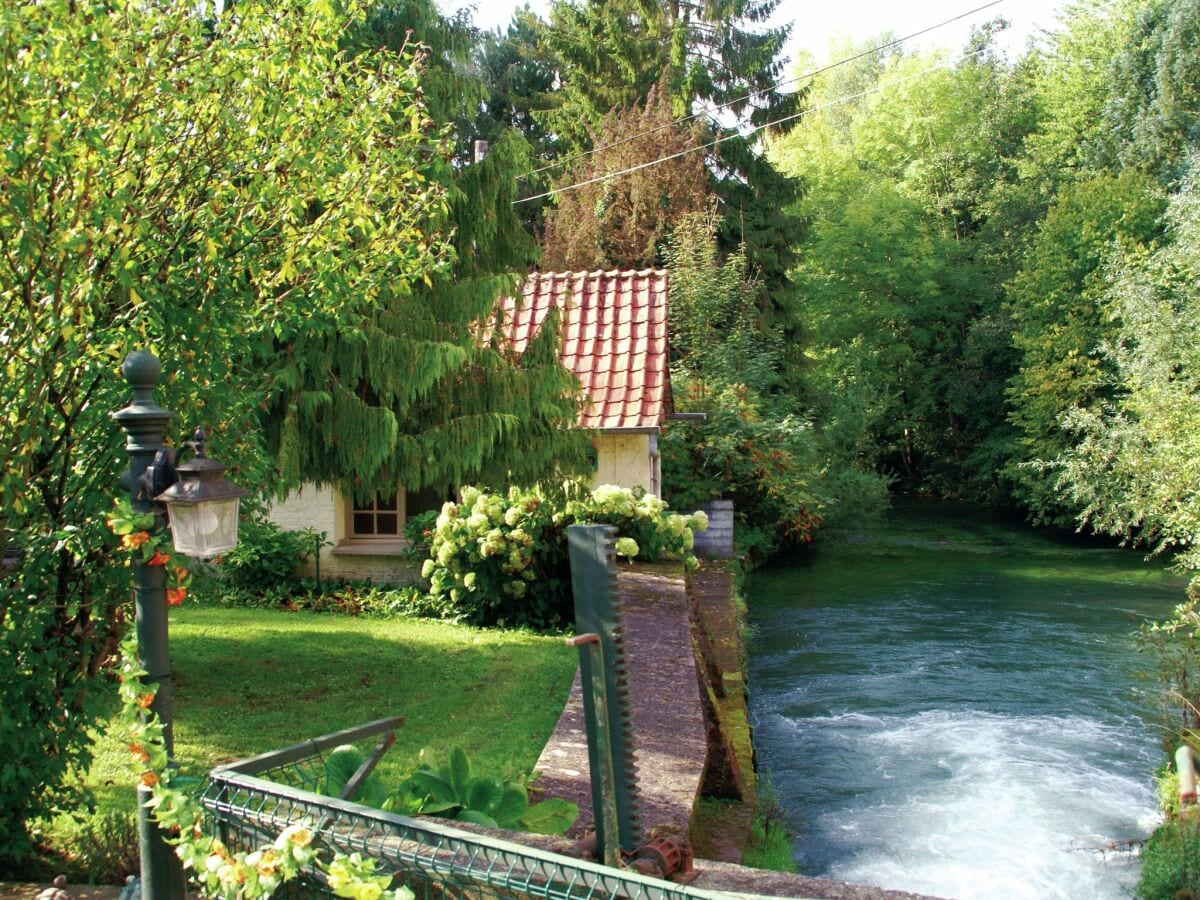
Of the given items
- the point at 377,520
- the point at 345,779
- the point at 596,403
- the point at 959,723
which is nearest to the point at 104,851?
the point at 345,779

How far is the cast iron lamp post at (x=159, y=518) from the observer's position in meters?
3.84

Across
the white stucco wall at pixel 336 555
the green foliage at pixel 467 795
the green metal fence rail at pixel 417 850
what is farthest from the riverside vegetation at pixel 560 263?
the green metal fence rail at pixel 417 850

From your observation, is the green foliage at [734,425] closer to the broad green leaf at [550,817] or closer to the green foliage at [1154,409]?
the green foliage at [1154,409]

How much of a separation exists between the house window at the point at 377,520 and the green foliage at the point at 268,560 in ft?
3.11

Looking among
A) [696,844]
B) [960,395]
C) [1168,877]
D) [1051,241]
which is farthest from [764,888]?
[960,395]

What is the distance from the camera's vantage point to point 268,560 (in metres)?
12.8

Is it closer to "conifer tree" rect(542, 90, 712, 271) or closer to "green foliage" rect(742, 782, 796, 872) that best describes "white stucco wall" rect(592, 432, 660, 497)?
"green foliage" rect(742, 782, 796, 872)

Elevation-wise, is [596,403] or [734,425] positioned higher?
[596,403]

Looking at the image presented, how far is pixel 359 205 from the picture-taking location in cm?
597

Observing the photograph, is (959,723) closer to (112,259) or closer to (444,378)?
(444,378)

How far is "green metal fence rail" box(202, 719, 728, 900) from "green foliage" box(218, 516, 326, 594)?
9.30 meters

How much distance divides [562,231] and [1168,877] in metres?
19.0

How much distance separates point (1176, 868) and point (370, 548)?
9307mm

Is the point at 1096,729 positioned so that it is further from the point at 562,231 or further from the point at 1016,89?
the point at 1016,89
